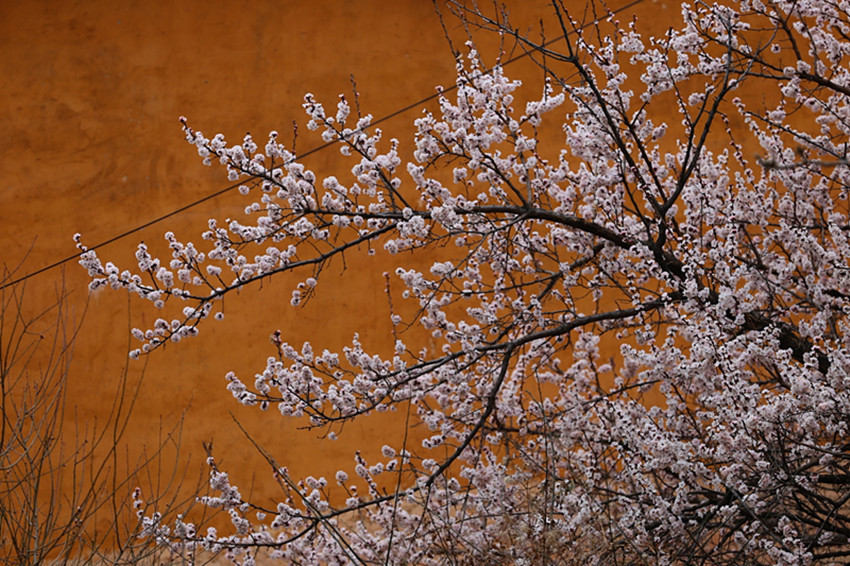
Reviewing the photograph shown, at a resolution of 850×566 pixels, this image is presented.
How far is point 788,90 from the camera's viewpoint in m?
4.96

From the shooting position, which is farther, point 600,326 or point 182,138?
point 182,138

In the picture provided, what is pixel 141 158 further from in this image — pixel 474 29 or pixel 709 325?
pixel 709 325

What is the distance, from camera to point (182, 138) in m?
7.83

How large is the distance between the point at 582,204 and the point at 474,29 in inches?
110

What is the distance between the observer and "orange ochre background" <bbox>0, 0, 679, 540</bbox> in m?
7.27

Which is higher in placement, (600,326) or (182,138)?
(182,138)

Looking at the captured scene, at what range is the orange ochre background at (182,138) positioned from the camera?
7.27 metres

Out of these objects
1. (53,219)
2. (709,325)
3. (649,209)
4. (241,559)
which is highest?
(53,219)

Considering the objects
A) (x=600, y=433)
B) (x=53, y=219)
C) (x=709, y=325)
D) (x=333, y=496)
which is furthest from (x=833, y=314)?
(x=53, y=219)

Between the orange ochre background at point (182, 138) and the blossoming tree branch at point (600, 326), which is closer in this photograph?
the blossoming tree branch at point (600, 326)

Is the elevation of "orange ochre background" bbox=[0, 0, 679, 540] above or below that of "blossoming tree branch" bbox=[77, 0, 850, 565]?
above

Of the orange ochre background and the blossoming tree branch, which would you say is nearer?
the blossoming tree branch

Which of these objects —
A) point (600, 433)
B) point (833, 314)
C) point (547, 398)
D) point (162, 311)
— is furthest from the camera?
point (162, 311)

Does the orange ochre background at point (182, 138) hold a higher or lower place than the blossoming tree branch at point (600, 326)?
higher
